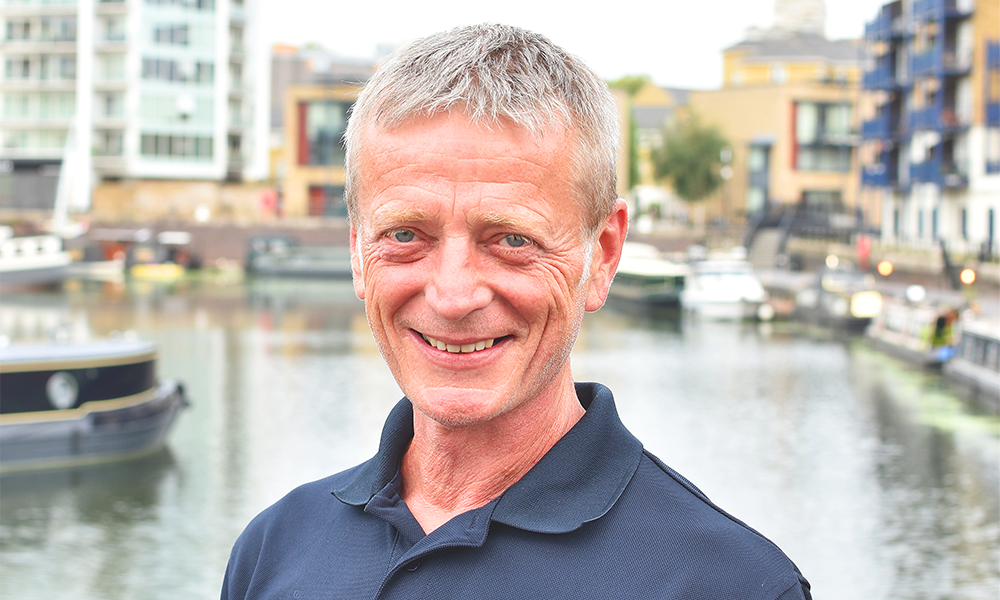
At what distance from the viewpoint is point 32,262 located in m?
58.4

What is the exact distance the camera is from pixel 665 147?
8081 cm

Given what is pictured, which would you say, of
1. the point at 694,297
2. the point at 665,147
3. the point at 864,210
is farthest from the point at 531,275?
the point at 665,147

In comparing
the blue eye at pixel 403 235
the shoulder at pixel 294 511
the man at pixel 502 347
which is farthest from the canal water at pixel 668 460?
the blue eye at pixel 403 235

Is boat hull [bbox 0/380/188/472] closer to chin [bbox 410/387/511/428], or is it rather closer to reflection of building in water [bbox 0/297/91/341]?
reflection of building in water [bbox 0/297/91/341]

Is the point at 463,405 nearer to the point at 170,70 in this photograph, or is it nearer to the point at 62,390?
the point at 62,390

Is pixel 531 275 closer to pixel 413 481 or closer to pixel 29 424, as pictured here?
pixel 413 481

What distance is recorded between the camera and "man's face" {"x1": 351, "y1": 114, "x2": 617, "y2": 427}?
1.96 m

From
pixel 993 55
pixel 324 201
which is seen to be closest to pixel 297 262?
pixel 324 201

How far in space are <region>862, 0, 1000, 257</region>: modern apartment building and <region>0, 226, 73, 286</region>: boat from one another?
40.1 metres

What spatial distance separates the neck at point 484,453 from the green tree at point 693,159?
78.6 metres

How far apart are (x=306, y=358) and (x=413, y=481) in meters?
32.7

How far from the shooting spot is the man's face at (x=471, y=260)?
1.96m

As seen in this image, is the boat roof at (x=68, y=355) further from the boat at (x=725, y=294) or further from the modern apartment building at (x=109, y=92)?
the modern apartment building at (x=109, y=92)

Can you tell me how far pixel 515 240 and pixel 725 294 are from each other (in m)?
48.1
